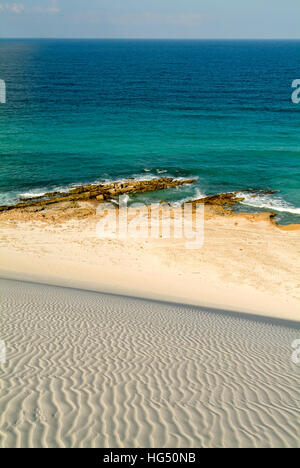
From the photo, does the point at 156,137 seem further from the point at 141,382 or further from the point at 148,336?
the point at 141,382

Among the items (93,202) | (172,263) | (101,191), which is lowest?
(172,263)

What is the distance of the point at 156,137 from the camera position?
4047cm

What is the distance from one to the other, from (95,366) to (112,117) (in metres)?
45.7

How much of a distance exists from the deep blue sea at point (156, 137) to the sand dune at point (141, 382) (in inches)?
624

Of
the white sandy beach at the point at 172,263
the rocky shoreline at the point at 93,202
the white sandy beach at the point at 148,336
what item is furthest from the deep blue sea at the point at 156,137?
the white sandy beach at the point at 148,336

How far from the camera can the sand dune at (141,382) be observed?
5152mm

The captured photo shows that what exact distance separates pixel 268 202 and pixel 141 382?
2154 cm

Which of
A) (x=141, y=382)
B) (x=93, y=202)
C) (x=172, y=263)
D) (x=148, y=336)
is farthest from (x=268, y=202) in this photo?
(x=141, y=382)

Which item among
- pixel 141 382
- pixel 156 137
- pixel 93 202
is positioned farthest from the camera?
pixel 156 137

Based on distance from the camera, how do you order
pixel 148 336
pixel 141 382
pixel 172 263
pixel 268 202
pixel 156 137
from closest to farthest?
pixel 141 382, pixel 148 336, pixel 172 263, pixel 268 202, pixel 156 137

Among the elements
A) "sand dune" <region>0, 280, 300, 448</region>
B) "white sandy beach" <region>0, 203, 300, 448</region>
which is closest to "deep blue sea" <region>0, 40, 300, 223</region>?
"white sandy beach" <region>0, 203, 300, 448</region>

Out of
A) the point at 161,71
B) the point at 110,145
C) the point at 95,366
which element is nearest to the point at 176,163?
the point at 110,145

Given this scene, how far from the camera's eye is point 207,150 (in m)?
37.0

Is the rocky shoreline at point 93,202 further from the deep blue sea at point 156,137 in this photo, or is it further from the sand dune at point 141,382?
the sand dune at point 141,382
